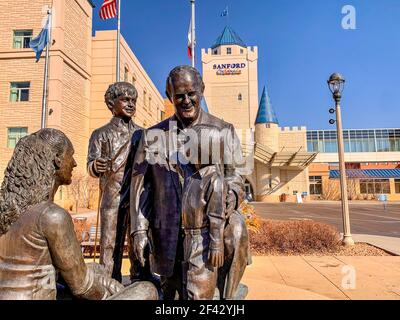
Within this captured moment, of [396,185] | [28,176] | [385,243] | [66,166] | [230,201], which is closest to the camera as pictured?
[28,176]

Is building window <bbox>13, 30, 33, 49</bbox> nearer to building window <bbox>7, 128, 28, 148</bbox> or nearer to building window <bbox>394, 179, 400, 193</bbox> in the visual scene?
building window <bbox>7, 128, 28, 148</bbox>

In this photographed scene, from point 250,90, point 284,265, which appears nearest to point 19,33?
point 284,265

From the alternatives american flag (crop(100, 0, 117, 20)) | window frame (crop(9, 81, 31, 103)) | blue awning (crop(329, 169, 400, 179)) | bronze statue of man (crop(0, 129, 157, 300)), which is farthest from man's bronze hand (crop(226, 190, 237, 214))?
blue awning (crop(329, 169, 400, 179))

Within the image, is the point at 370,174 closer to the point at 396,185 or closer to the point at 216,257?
the point at 396,185

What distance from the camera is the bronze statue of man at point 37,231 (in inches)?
59.8

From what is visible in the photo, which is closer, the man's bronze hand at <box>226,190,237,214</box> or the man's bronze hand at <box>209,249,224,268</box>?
the man's bronze hand at <box>209,249,224,268</box>

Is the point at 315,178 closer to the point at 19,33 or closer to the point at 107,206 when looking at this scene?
the point at 19,33

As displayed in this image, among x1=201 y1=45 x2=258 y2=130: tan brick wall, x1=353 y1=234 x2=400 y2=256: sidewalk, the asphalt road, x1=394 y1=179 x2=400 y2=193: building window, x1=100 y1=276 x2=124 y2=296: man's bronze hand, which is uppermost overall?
x1=201 y1=45 x2=258 y2=130: tan brick wall

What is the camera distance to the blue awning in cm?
3931

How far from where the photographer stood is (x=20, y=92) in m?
19.6

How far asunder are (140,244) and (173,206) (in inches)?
14.4

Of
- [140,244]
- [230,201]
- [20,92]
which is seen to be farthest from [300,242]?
[20,92]

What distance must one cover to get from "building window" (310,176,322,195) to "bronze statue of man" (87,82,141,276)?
40606mm

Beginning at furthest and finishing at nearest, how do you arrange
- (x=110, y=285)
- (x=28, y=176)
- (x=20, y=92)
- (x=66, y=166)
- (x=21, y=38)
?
(x=21, y=38) → (x=20, y=92) → (x=110, y=285) → (x=66, y=166) → (x=28, y=176)
